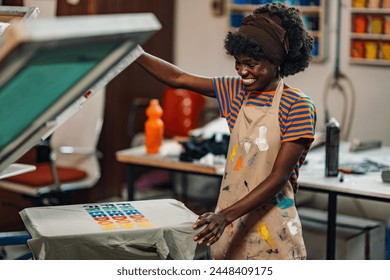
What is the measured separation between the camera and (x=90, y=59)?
1.18m

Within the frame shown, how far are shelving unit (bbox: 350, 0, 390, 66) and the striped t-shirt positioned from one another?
9.67ft

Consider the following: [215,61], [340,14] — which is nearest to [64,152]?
[215,61]

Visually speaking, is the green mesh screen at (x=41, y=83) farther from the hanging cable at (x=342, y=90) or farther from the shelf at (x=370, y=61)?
the hanging cable at (x=342, y=90)

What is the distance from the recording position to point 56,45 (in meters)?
1.02

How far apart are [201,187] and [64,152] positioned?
1512 mm

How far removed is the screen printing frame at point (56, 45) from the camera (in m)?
0.97

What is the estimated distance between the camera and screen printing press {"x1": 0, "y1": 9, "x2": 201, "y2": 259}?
102 cm

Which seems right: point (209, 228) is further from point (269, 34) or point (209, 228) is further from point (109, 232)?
point (269, 34)

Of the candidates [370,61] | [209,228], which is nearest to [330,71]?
[370,61]

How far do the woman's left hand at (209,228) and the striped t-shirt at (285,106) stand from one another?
40 centimetres

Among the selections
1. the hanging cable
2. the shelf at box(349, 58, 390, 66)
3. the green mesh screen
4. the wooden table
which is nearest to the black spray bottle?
the wooden table

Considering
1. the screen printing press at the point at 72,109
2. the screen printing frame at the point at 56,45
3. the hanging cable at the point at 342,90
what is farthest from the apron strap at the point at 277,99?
the hanging cable at the point at 342,90

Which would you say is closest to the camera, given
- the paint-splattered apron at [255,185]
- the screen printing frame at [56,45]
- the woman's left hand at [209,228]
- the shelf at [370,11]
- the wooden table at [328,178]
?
the screen printing frame at [56,45]
